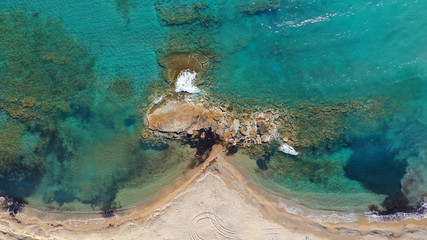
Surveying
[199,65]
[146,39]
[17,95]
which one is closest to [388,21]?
[199,65]

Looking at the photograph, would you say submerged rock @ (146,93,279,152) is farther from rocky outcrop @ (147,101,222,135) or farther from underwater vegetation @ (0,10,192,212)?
underwater vegetation @ (0,10,192,212)

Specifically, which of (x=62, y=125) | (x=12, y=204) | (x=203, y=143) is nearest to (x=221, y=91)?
(x=203, y=143)

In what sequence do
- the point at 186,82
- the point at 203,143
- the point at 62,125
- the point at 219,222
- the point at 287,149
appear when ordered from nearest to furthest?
1. the point at 219,222
2. the point at 203,143
3. the point at 287,149
4. the point at 62,125
5. the point at 186,82

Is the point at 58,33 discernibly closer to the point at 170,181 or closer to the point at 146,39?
the point at 146,39

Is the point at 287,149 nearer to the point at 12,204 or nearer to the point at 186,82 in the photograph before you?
the point at 186,82

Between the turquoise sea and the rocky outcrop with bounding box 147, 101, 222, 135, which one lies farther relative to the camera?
the turquoise sea

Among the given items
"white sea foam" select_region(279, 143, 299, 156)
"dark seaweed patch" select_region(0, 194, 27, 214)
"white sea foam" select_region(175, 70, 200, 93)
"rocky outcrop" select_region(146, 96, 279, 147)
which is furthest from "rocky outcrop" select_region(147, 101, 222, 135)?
"dark seaweed patch" select_region(0, 194, 27, 214)
